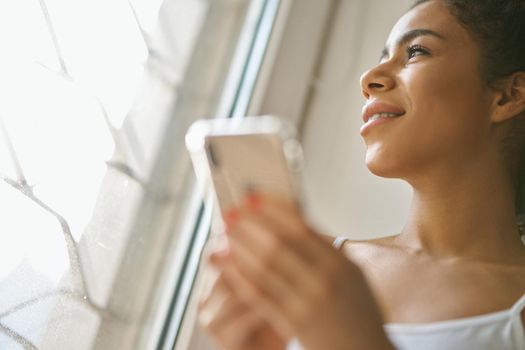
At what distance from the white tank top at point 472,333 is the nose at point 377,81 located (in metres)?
0.30

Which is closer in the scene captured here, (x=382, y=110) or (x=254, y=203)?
(x=254, y=203)

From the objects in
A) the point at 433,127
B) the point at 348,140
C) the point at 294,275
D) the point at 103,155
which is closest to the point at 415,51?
the point at 433,127

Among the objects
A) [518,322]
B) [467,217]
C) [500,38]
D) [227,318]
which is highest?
[500,38]

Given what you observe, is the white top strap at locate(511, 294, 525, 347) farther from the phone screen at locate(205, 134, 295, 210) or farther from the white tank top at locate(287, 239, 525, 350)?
the phone screen at locate(205, 134, 295, 210)

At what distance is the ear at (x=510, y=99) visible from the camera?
0.84 meters

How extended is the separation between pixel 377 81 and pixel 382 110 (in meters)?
0.05

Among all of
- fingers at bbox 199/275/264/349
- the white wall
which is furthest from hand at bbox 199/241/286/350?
the white wall

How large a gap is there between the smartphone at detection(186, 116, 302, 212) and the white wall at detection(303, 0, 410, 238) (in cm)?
52

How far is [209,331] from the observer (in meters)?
0.50

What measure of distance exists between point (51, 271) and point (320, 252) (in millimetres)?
421

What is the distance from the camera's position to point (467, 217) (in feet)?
2.72

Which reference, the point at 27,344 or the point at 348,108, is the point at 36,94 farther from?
the point at 348,108

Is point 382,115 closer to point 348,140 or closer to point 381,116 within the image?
point 381,116

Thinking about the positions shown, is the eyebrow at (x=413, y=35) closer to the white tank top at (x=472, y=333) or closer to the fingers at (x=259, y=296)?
the white tank top at (x=472, y=333)
